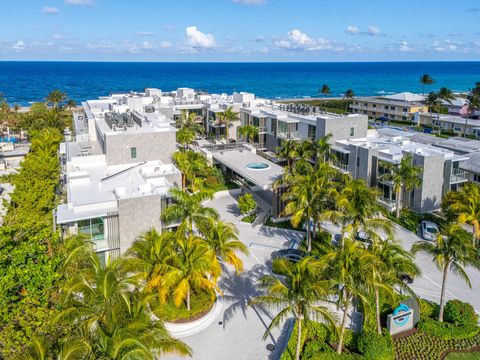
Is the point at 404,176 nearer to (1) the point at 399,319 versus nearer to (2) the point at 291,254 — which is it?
(2) the point at 291,254

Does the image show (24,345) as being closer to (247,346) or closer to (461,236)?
(247,346)

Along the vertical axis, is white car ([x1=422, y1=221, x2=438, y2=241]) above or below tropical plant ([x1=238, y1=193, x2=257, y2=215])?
below

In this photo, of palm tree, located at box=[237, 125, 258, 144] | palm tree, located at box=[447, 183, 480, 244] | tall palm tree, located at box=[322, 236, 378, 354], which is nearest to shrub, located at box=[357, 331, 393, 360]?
tall palm tree, located at box=[322, 236, 378, 354]

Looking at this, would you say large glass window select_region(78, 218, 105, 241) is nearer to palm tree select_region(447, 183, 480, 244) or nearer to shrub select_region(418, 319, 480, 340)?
shrub select_region(418, 319, 480, 340)

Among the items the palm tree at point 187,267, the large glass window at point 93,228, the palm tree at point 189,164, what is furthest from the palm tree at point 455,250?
the palm tree at point 189,164

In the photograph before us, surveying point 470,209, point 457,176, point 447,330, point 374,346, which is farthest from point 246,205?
point 457,176

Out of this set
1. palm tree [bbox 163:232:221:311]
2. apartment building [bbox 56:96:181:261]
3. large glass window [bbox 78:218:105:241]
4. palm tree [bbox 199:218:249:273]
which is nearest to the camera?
palm tree [bbox 163:232:221:311]

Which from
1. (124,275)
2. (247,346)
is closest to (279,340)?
(247,346)
